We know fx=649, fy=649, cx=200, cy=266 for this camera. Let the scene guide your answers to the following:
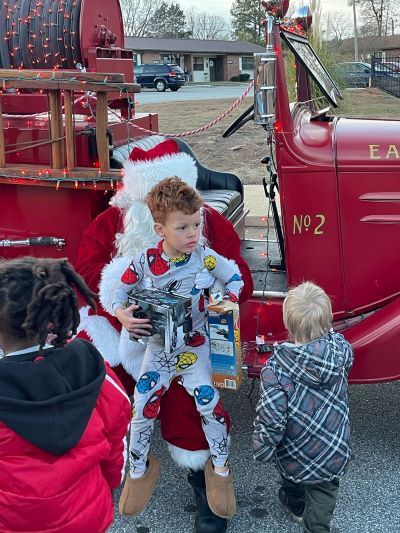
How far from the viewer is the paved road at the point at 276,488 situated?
9.26ft

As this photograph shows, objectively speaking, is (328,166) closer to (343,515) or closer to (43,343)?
(343,515)

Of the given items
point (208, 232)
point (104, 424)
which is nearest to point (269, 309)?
point (208, 232)

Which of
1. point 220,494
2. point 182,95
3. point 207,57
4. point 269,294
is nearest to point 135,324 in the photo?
point 220,494

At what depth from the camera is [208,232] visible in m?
3.14

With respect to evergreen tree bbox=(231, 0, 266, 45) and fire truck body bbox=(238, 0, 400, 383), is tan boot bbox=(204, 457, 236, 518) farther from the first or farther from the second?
evergreen tree bbox=(231, 0, 266, 45)

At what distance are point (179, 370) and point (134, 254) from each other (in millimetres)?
585

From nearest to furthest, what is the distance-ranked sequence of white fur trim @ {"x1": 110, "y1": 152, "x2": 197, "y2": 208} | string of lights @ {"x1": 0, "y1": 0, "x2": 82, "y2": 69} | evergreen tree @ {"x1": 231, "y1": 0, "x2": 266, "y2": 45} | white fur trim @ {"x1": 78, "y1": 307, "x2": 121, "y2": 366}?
white fur trim @ {"x1": 110, "y1": 152, "x2": 197, "y2": 208}
white fur trim @ {"x1": 78, "y1": 307, "x2": 121, "y2": 366}
string of lights @ {"x1": 0, "y1": 0, "x2": 82, "y2": 69}
evergreen tree @ {"x1": 231, "y1": 0, "x2": 266, "y2": 45}

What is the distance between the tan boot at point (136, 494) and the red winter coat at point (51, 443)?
938 mm

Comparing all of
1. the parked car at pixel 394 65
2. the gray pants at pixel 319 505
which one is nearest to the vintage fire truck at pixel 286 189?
the gray pants at pixel 319 505

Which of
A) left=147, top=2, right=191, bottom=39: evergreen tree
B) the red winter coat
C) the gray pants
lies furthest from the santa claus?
left=147, top=2, right=191, bottom=39: evergreen tree

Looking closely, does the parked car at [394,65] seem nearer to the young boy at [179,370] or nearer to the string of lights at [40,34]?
the string of lights at [40,34]

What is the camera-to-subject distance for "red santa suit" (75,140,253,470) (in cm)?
288

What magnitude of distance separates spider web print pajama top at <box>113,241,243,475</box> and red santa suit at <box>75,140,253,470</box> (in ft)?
0.32

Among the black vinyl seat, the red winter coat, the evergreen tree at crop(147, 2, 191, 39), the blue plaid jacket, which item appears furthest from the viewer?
the evergreen tree at crop(147, 2, 191, 39)
